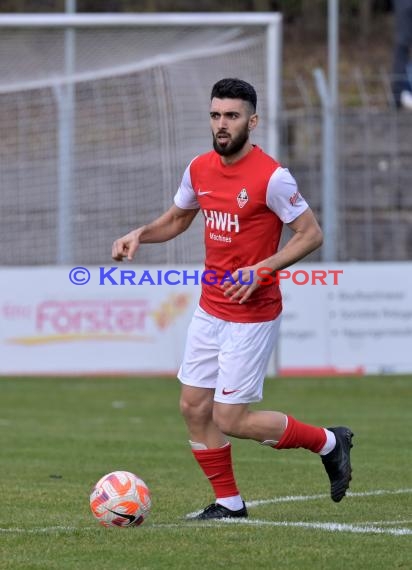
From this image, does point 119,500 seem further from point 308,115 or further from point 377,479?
point 308,115

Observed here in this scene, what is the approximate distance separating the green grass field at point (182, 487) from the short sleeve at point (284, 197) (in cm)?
164

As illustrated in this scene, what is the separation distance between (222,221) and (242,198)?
0.58 ft

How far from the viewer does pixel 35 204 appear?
19156 millimetres

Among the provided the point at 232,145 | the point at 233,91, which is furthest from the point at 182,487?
the point at 233,91

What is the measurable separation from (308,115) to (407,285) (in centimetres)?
313

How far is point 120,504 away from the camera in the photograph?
695 centimetres

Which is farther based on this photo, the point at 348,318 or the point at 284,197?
the point at 348,318

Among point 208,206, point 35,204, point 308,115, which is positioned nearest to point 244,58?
point 308,115

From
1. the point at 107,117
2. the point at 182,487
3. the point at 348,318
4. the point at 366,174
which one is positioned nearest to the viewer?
the point at 182,487

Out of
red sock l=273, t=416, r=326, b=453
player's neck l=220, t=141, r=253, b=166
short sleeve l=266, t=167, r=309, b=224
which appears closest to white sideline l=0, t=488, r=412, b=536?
red sock l=273, t=416, r=326, b=453

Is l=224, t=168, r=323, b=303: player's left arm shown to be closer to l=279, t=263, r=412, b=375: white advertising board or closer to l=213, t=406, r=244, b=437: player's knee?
l=213, t=406, r=244, b=437: player's knee

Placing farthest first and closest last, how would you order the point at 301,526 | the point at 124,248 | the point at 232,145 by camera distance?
the point at 124,248 < the point at 232,145 < the point at 301,526

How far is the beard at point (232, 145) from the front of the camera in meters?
7.11

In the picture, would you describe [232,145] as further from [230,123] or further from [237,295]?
[237,295]
